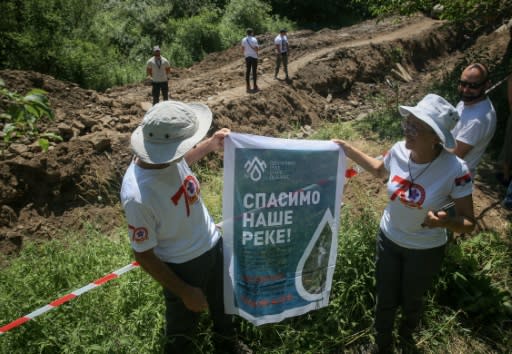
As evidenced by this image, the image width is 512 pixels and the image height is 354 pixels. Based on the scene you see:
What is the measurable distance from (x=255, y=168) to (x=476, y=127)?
192cm

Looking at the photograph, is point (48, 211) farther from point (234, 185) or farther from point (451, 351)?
point (451, 351)

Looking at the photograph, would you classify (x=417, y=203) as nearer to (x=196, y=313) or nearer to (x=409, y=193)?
(x=409, y=193)

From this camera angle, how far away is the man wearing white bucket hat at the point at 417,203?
2496mm

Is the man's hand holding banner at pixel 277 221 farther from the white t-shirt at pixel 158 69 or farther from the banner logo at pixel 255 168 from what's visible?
the white t-shirt at pixel 158 69

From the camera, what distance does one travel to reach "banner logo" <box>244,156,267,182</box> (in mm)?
2828

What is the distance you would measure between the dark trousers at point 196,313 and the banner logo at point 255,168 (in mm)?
509

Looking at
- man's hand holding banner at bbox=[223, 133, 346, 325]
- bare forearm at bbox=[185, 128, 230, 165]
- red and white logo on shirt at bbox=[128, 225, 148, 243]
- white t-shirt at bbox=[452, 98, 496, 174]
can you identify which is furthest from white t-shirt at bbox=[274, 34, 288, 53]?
red and white logo on shirt at bbox=[128, 225, 148, 243]

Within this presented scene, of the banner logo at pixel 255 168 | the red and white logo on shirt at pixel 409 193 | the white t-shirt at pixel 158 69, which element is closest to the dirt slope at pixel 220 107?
the white t-shirt at pixel 158 69

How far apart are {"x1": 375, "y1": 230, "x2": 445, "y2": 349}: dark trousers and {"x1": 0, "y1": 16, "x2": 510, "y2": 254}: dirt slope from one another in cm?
213

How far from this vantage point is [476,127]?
3.35 meters

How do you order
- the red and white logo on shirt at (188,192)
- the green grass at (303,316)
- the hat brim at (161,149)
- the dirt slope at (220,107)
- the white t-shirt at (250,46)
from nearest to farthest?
the hat brim at (161,149), the red and white logo on shirt at (188,192), the green grass at (303,316), the dirt slope at (220,107), the white t-shirt at (250,46)

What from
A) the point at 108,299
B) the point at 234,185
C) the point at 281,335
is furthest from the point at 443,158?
the point at 108,299

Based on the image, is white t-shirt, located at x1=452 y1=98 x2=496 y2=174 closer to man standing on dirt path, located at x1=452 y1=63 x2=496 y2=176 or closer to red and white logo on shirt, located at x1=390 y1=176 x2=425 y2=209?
man standing on dirt path, located at x1=452 y1=63 x2=496 y2=176

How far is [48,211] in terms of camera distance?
22.9 feet
